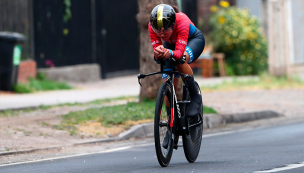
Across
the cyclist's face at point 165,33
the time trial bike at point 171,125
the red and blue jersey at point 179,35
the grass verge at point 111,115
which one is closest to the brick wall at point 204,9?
the grass verge at point 111,115

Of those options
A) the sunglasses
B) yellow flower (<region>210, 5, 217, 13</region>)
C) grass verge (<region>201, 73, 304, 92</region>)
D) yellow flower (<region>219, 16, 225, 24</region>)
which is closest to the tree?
grass verge (<region>201, 73, 304, 92</region>)

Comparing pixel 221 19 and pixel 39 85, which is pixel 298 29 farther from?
pixel 39 85

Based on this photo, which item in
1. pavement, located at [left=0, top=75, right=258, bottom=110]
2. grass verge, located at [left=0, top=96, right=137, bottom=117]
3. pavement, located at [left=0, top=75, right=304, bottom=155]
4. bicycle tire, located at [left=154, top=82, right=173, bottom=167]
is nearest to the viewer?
bicycle tire, located at [left=154, top=82, right=173, bottom=167]

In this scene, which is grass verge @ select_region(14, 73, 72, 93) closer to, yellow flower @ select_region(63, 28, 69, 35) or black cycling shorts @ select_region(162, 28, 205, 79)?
yellow flower @ select_region(63, 28, 69, 35)

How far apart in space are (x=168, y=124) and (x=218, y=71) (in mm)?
14389

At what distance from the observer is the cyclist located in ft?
17.4

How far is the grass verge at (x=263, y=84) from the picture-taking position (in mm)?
14963

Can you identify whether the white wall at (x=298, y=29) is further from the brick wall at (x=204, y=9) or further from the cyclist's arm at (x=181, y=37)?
the cyclist's arm at (x=181, y=37)

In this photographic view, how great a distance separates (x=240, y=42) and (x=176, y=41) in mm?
14851

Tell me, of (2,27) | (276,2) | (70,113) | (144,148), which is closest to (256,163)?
(144,148)

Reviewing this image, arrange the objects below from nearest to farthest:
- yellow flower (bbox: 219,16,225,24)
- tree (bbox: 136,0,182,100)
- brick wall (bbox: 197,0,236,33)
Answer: tree (bbox: 136,0,182,100)
yellow flower (bbox: 219,16,225,24)
brick wall (bbox: 197,0,236,33)

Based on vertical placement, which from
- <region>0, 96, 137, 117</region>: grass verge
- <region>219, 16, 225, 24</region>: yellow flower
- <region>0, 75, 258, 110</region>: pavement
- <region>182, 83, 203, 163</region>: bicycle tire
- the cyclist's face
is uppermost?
<region>219, 16, 225, 24</region>: yellow flower

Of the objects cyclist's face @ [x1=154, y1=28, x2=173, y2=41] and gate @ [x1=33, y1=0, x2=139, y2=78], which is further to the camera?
gate @ [x1=33, y1=0, x2=139, y2=78]

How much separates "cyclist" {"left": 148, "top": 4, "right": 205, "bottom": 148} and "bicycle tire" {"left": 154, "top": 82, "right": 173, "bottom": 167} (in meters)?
0.08
